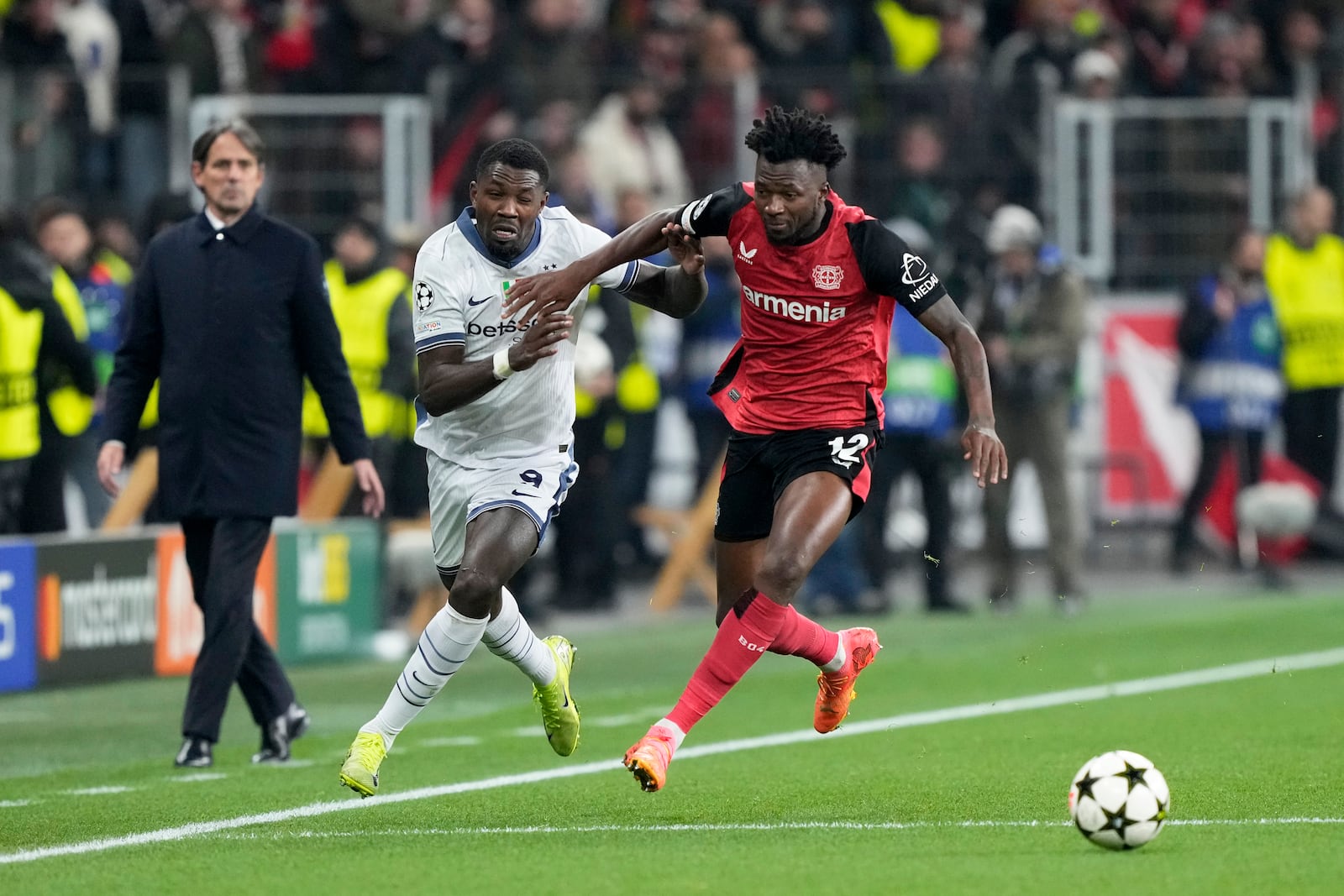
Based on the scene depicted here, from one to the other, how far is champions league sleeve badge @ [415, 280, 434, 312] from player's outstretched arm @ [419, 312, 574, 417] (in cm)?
16

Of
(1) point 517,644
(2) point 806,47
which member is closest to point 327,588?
(1) point 517,644

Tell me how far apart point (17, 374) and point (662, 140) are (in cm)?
609

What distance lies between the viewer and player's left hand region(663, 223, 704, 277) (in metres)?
8.29

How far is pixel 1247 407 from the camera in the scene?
1773 centimetres

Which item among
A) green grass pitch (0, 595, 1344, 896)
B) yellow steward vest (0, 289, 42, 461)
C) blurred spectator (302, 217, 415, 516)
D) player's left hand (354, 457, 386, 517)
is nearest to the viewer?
green grass pitch (0, 595, 1344, 896)

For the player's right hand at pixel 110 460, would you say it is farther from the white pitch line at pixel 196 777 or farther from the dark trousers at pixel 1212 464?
the dark trousers at pixel 1212 464

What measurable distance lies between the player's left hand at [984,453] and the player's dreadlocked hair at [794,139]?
103 cm

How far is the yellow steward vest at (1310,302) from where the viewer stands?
1767cm

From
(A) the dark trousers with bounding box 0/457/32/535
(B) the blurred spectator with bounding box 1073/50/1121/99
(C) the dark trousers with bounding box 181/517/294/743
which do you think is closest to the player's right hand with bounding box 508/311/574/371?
(C) the dark trousers with bounding box 181/517/294/743

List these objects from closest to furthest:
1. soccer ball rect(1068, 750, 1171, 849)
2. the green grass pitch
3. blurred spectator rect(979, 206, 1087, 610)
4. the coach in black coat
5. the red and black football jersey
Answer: the green grass pitch, soccer ball rect(1068, 750, 1171, 849), the red and black football jersey, the coach in black coat, blurred spectator rect(979, 206, 1087, 610)

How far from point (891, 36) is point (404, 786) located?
12.0 metres

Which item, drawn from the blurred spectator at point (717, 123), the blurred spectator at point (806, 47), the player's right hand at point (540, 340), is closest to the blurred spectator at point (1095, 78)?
the blurred spectator at point (806, 47)

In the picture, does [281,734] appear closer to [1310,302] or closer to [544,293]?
[544,293]

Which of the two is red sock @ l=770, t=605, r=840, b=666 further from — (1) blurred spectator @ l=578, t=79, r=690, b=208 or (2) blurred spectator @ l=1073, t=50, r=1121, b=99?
(2) blurred spectator @ l=1073, t=50, r=1121, b=99
